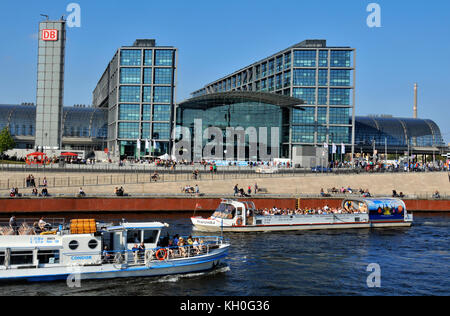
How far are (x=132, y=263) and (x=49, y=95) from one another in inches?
2636

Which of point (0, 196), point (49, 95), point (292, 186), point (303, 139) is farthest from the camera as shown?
point (303, 139)

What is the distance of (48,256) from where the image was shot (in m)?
25.2

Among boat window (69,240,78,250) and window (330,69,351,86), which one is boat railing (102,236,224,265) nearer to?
boat window (69,240,78,250)

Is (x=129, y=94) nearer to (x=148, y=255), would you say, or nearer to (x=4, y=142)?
(x=4, y=142)

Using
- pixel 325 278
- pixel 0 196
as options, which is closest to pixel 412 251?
pixel 325 278

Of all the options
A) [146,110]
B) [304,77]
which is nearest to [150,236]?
[146,110]

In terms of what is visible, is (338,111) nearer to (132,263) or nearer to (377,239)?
(377,239)

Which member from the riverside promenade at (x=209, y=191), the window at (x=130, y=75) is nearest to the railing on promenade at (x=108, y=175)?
the riverside promenade at (x=209, y=191)

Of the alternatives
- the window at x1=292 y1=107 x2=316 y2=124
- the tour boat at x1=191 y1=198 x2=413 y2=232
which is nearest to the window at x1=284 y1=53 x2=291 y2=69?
the window at x1=292 y1=107 x2=316 y2=124

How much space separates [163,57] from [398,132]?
91.7 m

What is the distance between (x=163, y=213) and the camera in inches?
2078

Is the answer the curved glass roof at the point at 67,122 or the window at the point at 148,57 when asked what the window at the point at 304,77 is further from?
the curved glass roof at the point at 67,122

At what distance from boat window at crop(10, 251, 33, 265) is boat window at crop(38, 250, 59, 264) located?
53 centimetres
